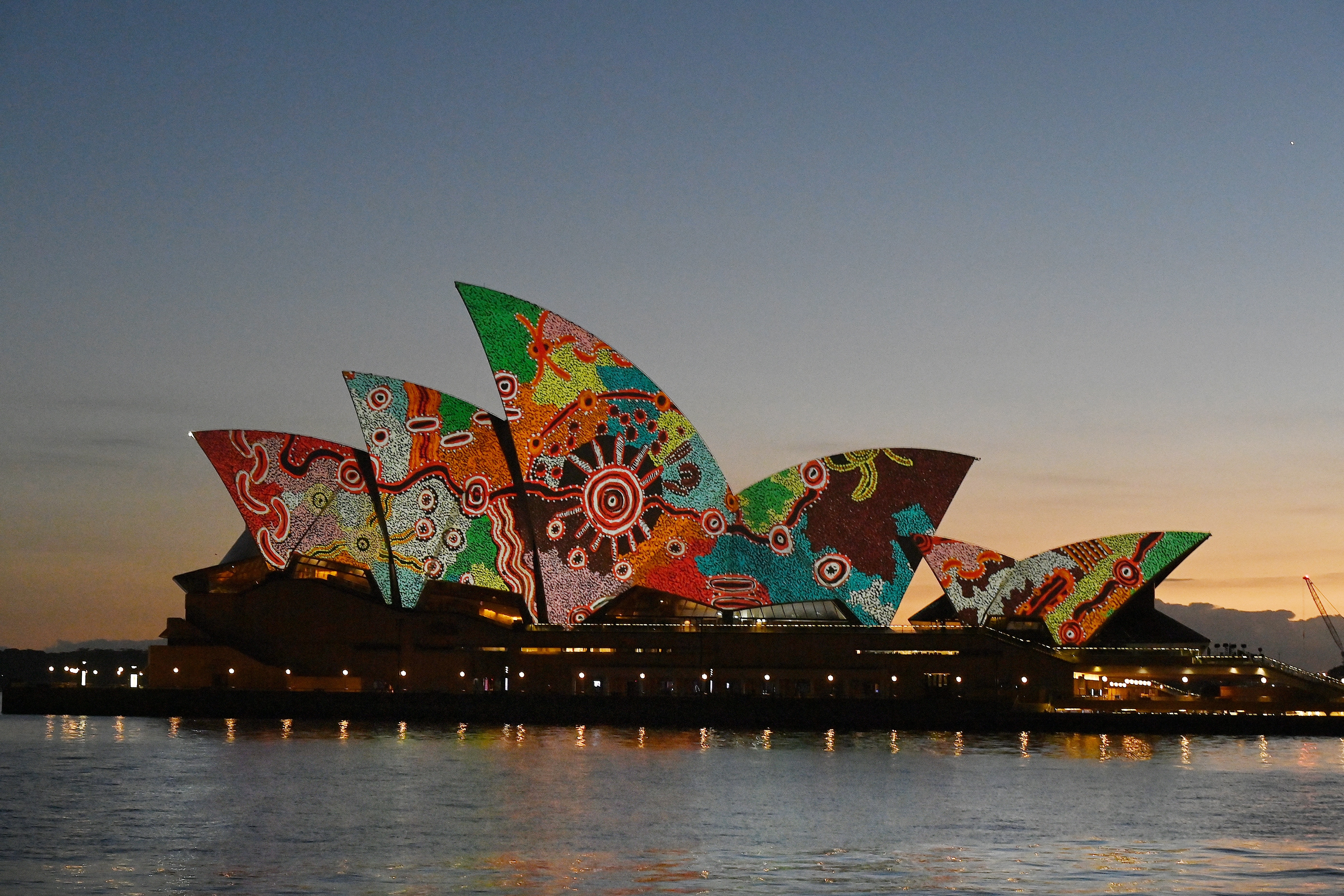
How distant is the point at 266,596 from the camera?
60438 mm

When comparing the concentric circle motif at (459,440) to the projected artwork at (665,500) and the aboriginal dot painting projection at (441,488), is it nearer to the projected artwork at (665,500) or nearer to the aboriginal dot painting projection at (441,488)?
the aboriginal dot painting projection at (441,488)

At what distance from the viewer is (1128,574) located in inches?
2363

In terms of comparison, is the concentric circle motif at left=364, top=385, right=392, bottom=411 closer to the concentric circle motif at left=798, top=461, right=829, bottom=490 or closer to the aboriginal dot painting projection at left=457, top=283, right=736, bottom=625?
the aboriginal dot painting projection at left=457, top=283, right=736, bottom=625

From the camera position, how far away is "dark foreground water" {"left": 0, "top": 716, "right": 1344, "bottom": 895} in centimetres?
2314

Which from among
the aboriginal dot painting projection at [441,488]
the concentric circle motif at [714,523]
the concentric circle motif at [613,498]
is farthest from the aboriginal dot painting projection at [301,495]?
the concentric circle motif at [714,523]

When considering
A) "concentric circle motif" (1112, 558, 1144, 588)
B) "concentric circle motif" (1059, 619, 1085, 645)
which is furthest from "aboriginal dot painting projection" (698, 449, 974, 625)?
"concentric circle motif" (1112, 558, 1144, 588)

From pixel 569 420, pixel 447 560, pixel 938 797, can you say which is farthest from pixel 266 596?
pixel 938 797

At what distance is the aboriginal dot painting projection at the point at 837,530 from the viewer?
5712cm

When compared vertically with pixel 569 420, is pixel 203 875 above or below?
below

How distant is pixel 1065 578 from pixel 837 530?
9.48 metres

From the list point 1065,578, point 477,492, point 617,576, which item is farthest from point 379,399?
point 1065,578

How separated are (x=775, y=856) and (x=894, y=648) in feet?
117

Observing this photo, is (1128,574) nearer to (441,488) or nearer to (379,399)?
(441,488)

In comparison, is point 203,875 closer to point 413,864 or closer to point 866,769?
point 413,864
